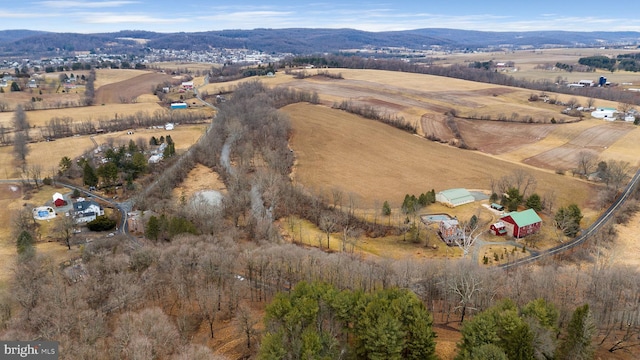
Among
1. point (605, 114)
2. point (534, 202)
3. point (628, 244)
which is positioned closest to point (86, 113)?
point (534, 202)

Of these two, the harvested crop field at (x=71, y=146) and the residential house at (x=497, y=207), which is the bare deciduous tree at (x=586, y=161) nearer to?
the residential house at (x=497, y=207)

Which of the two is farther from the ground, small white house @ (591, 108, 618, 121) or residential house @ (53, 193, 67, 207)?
small white house @ (591, 108, 618, 121)

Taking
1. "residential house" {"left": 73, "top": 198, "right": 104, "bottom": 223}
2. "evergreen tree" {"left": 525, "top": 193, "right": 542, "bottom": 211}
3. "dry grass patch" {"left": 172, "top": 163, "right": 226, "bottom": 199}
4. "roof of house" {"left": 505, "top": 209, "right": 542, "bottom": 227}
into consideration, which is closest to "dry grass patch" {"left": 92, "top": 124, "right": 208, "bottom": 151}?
"dry grass patch" {"left": 172, "top": 163, "right": 226, "bottom": 199}

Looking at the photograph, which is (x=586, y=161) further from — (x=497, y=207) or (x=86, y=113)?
(x=86, y=113)

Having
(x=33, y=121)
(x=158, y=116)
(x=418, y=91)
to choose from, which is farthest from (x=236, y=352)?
(x=418, y=91)

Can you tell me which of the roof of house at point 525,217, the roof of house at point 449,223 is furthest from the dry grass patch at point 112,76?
the roof of house at point 525,217

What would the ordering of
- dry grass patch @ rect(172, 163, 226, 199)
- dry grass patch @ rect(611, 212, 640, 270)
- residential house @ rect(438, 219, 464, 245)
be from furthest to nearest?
dry grass patch @ rect(172, 163, 226, 199), residential house @ rect(438, 219, 464, 245), dry grass patch @ rect(611, 212, 640, 270)

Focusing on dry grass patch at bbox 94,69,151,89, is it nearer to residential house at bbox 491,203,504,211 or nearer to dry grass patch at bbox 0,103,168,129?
dry grass patch at bbox 0,103,168,129

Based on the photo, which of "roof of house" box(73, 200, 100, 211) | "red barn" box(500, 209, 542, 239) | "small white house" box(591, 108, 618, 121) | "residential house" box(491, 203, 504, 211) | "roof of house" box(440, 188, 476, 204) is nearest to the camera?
"red barn" box(500, 209, 542, 239)
